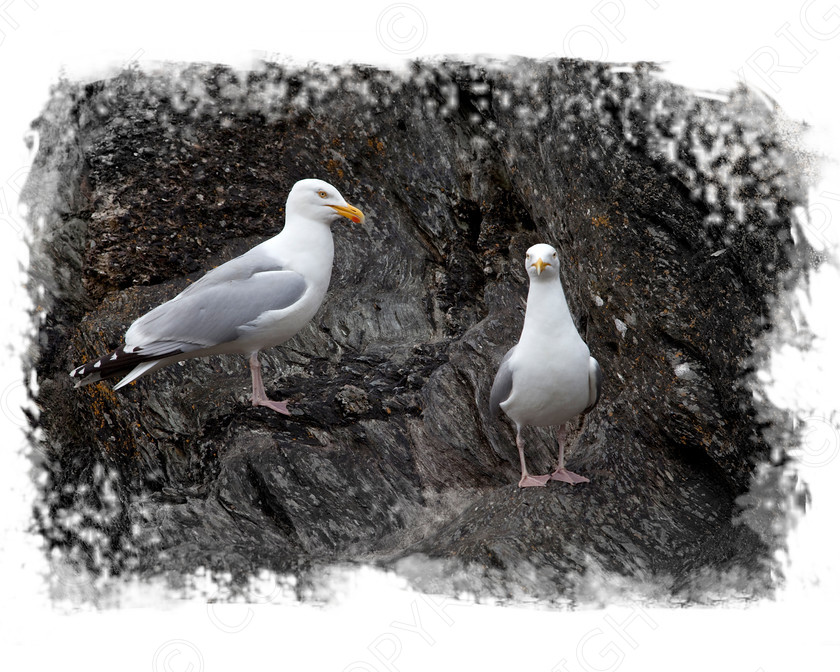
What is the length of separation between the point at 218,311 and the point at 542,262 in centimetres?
195

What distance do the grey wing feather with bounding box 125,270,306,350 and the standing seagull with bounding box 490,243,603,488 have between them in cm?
146

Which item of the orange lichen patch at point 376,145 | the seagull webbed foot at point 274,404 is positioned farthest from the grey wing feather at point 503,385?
the orange lichen patch at point 376,145

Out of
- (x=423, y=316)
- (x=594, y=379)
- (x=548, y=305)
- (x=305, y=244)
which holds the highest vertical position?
(x=548, y=305)

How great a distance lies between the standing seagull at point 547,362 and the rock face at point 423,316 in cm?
48

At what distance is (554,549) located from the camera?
4.81 metres

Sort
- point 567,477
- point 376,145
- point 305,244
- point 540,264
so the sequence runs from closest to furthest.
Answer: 1. point 540,264
2. point 567,477
3. point 305,244
4. point 376,145

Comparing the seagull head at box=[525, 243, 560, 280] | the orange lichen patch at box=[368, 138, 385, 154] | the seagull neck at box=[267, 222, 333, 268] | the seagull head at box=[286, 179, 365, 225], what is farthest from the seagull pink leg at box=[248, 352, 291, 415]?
the orange lichen patch at box=[368, 138, 385, 154]

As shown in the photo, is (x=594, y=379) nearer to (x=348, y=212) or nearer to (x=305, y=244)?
(x=348, y=212)

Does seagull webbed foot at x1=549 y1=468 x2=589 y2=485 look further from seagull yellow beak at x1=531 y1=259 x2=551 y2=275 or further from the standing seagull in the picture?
seagull yellow beak at x1=531 y1=259 x2=551 y2=275

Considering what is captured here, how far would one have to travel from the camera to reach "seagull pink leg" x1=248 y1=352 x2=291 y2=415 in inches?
230

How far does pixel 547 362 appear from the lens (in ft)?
15.9

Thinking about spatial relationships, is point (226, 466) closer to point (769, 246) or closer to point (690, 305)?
point (690, 305)

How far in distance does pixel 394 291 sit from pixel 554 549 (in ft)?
9.16

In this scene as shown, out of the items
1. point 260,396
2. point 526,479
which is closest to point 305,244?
point 260,396
